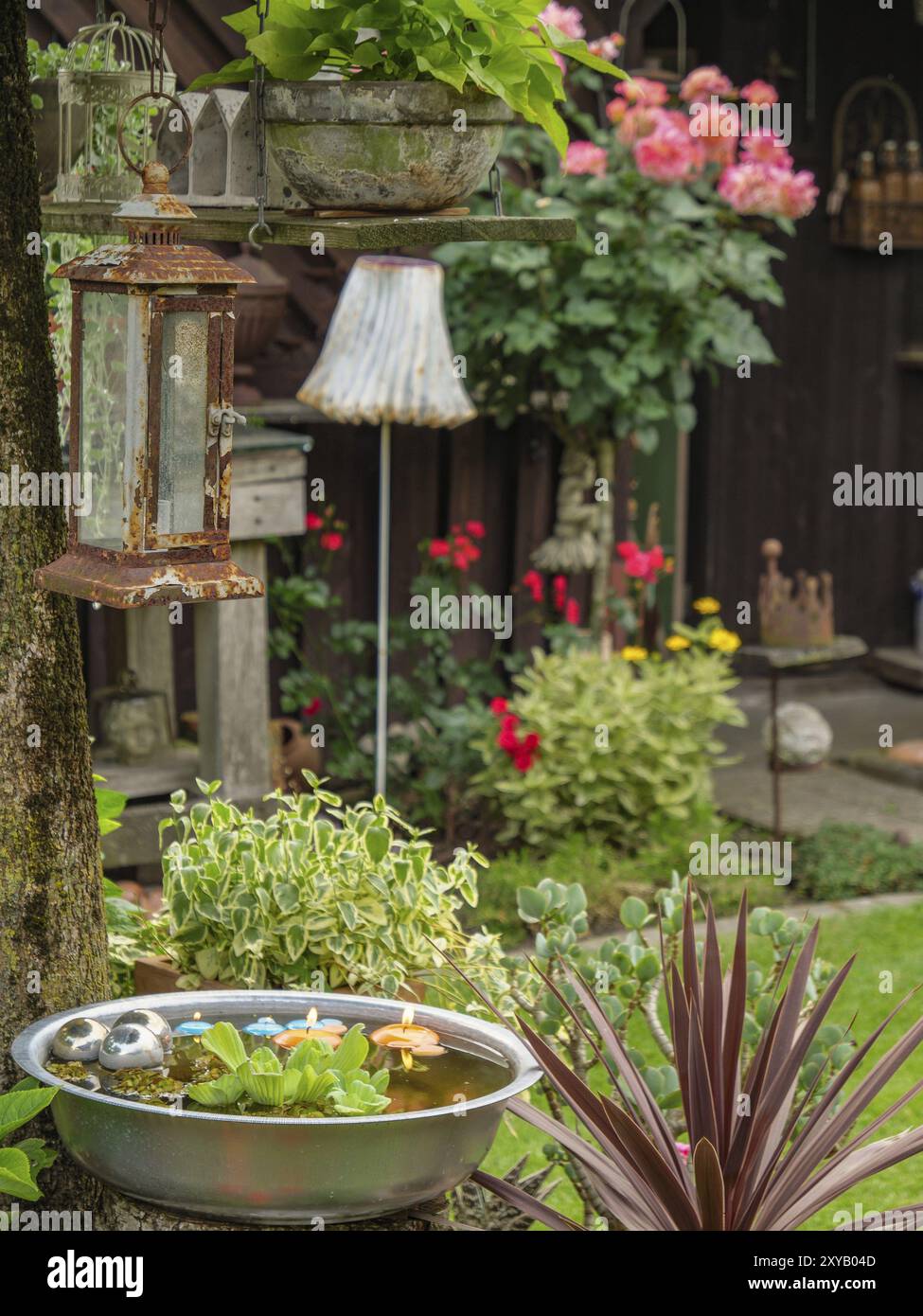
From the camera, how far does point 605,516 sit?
734 cm

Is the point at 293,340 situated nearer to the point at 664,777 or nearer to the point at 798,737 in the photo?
the point at 664,777

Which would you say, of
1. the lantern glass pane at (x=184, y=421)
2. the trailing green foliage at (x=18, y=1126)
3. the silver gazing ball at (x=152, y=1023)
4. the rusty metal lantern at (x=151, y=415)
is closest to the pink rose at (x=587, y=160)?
the rusty metal lantern at (x=151, y=415)

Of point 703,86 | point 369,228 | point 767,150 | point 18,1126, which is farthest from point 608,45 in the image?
point 18,1126

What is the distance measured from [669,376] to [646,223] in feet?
1.94

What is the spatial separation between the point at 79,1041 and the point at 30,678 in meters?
0.58

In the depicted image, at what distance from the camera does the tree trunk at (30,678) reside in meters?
2.95

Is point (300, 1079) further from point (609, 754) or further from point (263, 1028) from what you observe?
point (609, 754)

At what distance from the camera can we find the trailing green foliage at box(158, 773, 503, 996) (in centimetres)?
346

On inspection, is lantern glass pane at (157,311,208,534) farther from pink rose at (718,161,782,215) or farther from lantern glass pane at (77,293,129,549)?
pink rose at (718,161,782,215)

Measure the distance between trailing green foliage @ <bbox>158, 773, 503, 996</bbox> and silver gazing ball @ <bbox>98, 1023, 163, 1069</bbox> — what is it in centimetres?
56

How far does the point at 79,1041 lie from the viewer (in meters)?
2.86

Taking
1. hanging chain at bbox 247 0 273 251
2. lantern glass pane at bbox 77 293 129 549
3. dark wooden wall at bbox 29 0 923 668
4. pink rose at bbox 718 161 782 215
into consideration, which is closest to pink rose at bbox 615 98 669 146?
pink rose at bbox 718 161 782 215

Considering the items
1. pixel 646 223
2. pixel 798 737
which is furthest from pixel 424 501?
pixel 798 737

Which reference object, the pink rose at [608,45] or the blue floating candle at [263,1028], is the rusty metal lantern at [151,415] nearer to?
the blue floating candle at [263,1028]
